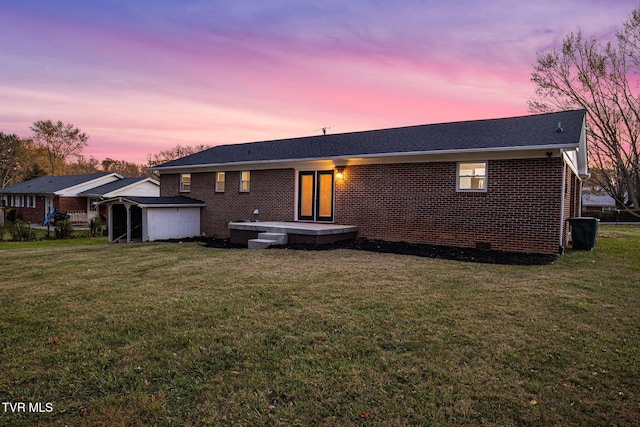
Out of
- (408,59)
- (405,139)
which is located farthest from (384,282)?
(408,59)

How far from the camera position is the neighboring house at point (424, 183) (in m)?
9.59

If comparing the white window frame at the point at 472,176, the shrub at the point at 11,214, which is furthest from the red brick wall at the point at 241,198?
the shrub at the point at 11,214

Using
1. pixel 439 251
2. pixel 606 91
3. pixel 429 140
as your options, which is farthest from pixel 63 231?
pixel 606 91

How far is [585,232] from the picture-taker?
10.9 metres

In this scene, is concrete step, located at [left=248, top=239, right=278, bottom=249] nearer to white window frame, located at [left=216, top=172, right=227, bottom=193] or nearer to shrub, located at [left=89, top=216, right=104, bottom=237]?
white window frame, located at [left=216, top=172, right=227, bottom=193]

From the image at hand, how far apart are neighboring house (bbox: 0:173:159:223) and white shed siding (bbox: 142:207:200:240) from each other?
14632 mm

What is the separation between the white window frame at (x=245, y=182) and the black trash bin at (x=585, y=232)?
11264mm

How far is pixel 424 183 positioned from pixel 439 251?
2.25 m

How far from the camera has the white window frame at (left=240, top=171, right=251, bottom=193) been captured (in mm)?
15055

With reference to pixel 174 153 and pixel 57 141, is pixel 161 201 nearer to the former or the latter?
pixel 174 153

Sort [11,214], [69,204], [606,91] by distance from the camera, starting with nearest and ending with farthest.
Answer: [606,91]
[69,204]
[11,214]

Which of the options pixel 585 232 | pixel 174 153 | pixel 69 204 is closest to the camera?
pixel 585 232

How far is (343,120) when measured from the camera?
73.7ft

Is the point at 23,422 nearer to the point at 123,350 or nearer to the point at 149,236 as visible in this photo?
the point at 123,350
